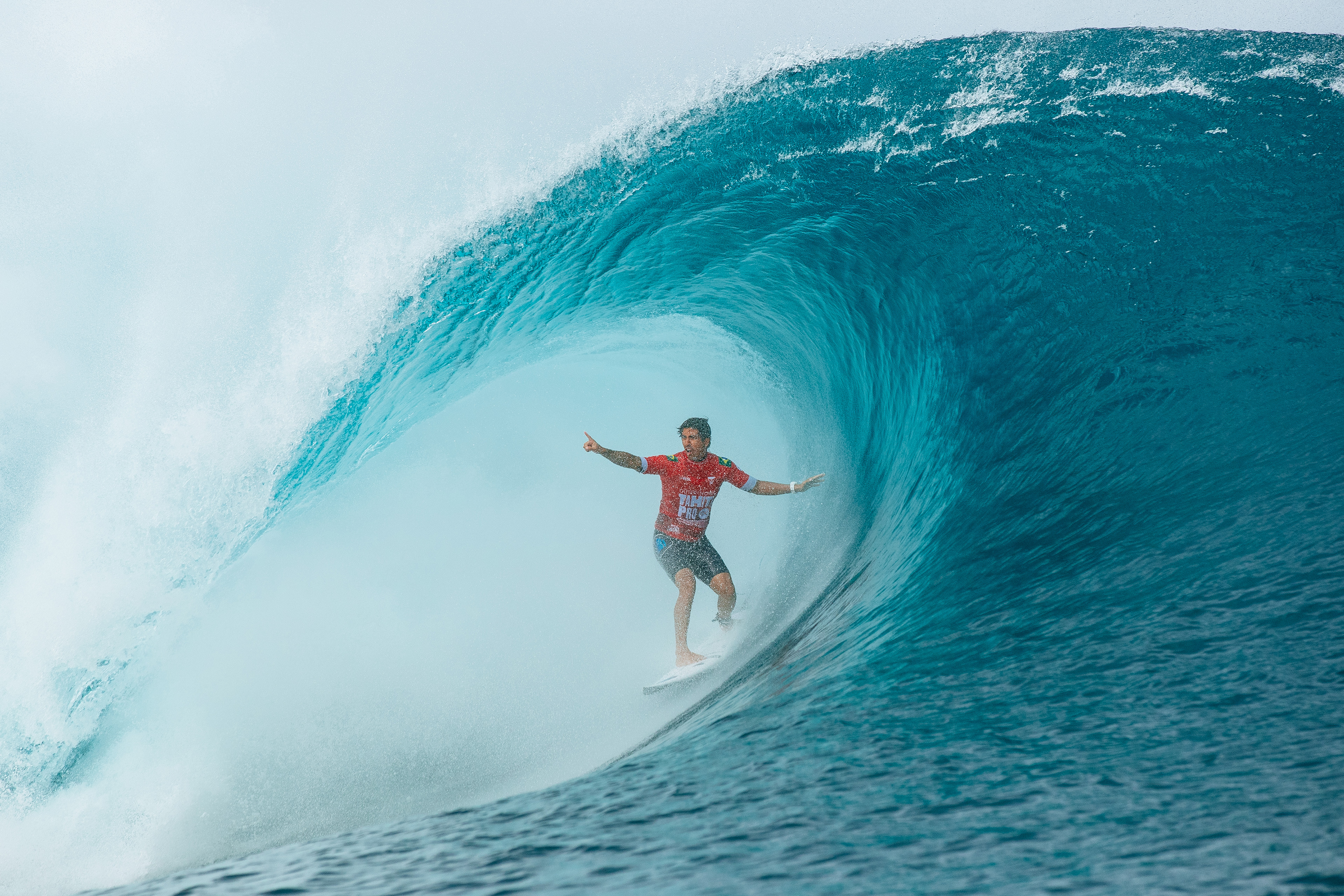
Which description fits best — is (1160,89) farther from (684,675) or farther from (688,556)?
(684,675)

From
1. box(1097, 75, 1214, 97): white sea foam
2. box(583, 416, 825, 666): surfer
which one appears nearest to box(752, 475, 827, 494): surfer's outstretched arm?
box(583, 416, 825, 666): surfer

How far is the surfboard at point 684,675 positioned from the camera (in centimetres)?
549

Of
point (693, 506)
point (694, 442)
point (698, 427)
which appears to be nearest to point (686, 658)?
point (693, 506)

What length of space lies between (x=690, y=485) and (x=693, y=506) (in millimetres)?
154

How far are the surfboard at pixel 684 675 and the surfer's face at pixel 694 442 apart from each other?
1.50 m

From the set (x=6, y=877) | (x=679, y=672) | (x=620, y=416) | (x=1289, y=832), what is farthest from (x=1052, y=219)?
Answer: (x=6, y=877)

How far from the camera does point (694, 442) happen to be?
5184 millimetres

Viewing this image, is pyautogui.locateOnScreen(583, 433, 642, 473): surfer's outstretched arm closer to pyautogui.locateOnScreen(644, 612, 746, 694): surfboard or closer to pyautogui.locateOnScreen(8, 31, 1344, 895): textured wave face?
pyautogui.locateOnScreen(644, 612, 746, 694): surfboard

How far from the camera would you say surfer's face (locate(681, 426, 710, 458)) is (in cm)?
516

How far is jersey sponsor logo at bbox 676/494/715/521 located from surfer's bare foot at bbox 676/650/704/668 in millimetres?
989

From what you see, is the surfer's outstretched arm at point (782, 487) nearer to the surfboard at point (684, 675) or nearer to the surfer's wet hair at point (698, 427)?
the surfer's wet hair at point (698, 427)

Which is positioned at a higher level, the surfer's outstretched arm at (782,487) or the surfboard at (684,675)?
the surfer's outstretched arm at (782,487)

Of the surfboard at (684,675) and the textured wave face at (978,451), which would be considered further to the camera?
the surfboard at (684,675)

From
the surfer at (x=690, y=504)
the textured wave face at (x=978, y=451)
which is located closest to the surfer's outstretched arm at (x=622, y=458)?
the surfer at (x=690, y=504)
